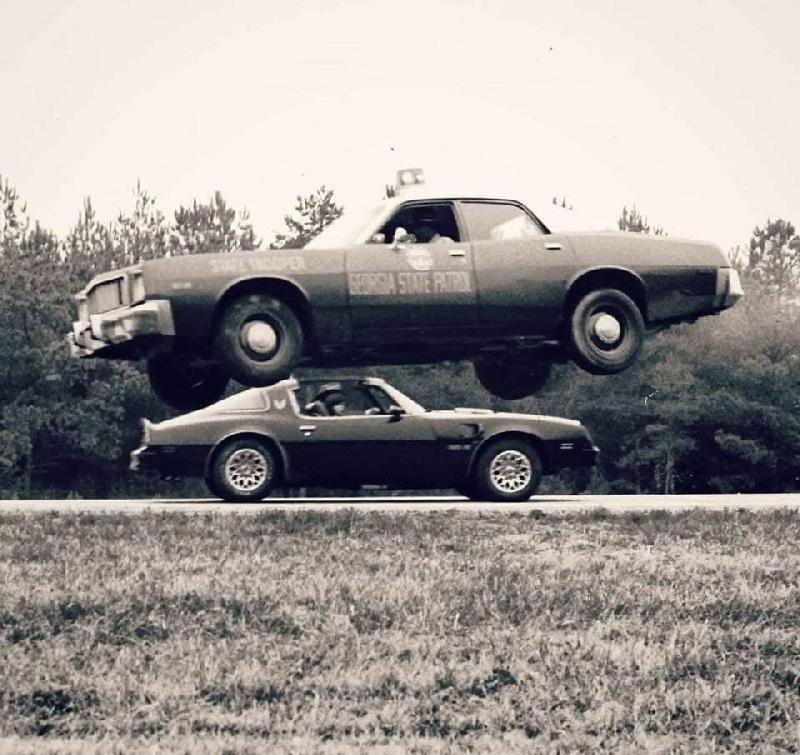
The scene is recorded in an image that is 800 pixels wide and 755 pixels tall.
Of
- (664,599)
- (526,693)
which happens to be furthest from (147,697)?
(664,599)

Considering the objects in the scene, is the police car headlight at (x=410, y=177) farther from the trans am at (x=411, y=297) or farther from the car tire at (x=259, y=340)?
the car tire at (x=259, y=340)

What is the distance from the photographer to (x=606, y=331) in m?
3.43

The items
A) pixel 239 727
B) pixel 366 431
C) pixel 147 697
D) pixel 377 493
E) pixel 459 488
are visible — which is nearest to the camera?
pixel 239 727

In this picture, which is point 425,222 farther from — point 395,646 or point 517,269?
point 395,646

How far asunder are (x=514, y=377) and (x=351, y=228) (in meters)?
0.58

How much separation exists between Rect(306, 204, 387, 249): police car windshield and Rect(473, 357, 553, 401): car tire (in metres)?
0.47

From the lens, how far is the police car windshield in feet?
11.1

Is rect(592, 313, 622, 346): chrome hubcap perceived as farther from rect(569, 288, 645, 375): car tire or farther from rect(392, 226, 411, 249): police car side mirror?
rect(392, 226, 411, 249): police car side mirror

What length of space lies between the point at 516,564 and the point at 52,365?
2250 centimetres

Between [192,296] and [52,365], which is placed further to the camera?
[52,365]

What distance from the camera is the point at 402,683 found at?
7715 millimetres

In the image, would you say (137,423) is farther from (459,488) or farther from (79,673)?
(79,673)

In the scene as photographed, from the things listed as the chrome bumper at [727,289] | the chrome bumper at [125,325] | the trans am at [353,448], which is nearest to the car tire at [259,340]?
the chrome bumper at [125,325]

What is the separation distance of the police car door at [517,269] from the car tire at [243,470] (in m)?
16.5
